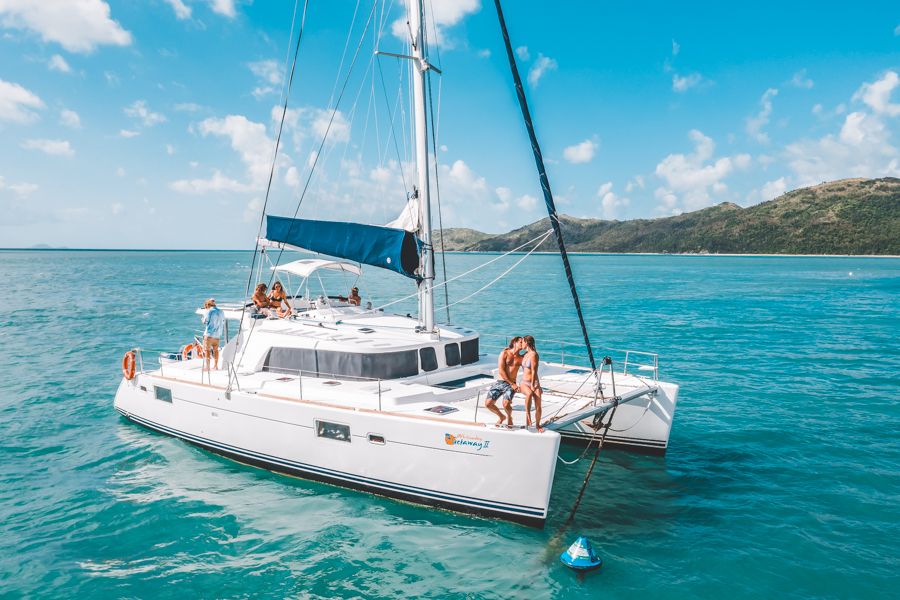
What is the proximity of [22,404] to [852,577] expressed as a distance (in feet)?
64.6

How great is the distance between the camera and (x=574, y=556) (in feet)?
26.0

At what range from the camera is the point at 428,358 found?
11.7 meters

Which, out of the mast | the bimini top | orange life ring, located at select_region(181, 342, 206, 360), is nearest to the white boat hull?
orange life ring, located at select_region(181, 342, 206, 360)

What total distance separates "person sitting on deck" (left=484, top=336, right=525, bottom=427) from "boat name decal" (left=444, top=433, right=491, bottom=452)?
360mm

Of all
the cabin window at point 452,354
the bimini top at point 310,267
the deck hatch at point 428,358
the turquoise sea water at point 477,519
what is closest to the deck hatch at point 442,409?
the turquoise sea water at point 477,519

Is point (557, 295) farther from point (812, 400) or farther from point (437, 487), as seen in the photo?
point (437, 487)

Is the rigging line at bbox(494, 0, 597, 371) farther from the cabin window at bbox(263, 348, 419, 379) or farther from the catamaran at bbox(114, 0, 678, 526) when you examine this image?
the cabin window at bbox(263, 348, 419, 379)

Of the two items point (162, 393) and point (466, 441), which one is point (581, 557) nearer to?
point (466, 441)

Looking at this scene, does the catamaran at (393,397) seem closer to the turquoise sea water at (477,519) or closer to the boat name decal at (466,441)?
the boat name decal at (466,441)

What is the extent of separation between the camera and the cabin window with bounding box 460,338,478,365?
12461 millimetres

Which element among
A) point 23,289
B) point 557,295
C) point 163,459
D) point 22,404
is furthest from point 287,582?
point 23,289

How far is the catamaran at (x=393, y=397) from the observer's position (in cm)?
885

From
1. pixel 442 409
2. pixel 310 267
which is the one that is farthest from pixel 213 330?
pixel 442 409

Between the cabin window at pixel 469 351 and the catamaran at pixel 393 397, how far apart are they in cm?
4
